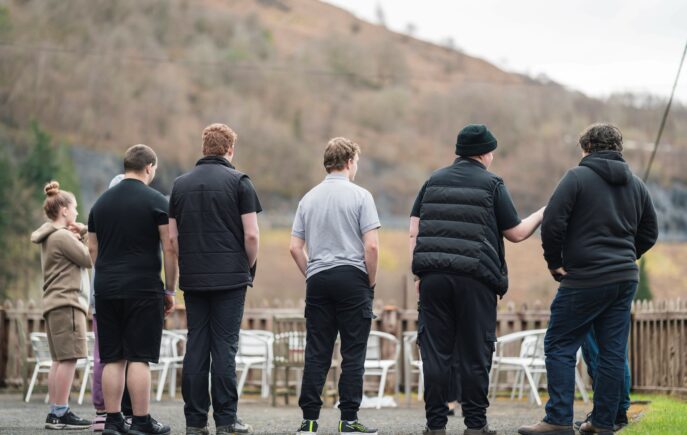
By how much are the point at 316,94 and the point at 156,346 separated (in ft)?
375

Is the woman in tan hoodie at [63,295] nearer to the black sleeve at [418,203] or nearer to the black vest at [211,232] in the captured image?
the black vest at [211,232]

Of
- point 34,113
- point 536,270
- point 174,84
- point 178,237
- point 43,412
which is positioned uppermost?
point 174,84

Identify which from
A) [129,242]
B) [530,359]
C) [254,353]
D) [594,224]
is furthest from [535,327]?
[129,242]

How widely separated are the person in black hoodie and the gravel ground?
963 mm

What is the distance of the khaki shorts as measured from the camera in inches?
303

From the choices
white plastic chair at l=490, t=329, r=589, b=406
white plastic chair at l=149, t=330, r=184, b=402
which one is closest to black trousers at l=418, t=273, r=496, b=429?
white plastic chair at l=490, t=329, r=589, b=406

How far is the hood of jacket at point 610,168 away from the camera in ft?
20.5

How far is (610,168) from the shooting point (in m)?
6.25

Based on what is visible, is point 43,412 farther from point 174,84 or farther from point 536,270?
point 174,84

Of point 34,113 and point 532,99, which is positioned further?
point 532,99

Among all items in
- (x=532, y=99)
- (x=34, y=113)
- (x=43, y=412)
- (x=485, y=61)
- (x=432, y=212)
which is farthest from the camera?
(x=485, y=61)

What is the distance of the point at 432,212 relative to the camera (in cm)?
630

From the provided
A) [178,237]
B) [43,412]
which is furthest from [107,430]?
[43,412]

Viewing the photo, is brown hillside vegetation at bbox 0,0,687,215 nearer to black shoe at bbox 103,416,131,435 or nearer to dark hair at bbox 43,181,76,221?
dark hair at bbox 43,181,76,221
